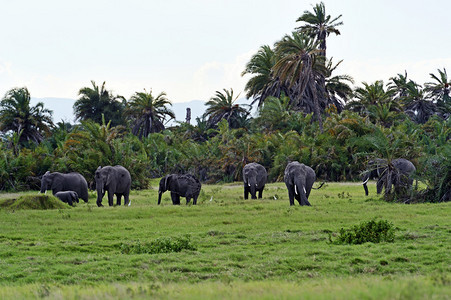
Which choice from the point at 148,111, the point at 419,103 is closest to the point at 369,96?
the point at 419,103

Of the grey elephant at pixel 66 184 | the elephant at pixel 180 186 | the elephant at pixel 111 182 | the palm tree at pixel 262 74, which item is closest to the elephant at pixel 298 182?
the elephant at pixel 180 186

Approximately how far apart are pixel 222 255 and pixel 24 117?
37.6m

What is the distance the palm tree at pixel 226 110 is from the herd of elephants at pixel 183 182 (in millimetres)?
37181

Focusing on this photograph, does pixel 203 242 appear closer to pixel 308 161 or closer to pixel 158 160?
pixel 308 161

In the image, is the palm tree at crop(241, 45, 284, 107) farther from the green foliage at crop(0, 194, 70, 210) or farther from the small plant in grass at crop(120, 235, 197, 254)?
the small plant in grass at crop(120, 235, 197, 254)

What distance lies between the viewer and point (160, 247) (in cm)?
1234

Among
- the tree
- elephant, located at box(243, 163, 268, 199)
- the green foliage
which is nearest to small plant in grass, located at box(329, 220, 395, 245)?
the green foliage

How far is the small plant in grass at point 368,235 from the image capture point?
13047 mm

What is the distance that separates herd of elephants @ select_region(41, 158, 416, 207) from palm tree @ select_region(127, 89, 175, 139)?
38769mm

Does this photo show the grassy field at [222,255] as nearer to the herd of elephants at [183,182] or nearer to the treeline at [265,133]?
the herd of elephants at [183,182]

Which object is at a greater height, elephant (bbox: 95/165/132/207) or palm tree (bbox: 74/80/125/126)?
palm tree (bbox: 74/80/125/126)

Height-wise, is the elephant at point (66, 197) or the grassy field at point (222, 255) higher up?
the elephant at point (66, 197)

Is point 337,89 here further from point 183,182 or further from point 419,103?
point 183,182

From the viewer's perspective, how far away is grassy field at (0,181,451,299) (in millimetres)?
6605
